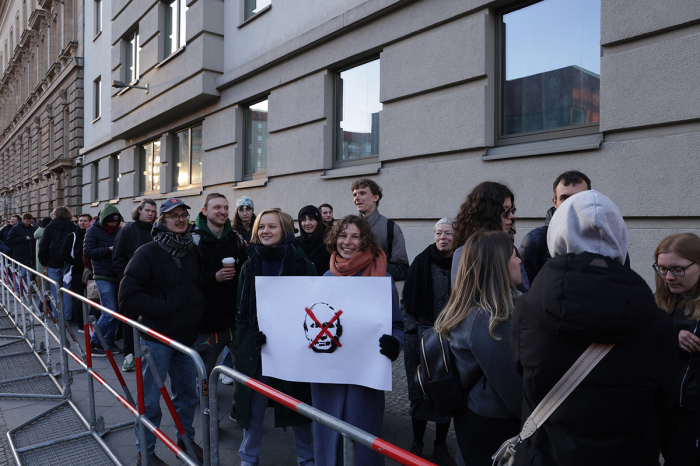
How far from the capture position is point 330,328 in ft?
8.29

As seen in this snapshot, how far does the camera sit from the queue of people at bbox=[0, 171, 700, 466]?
129 centimetres

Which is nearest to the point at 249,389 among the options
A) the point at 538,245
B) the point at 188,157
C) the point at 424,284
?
the point at 424,284

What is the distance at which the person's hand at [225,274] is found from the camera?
3764mm

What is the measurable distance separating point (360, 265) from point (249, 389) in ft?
3.68

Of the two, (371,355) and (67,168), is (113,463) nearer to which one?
(371,355)

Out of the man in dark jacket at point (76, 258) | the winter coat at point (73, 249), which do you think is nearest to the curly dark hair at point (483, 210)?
the man in dark jacket at point (76, 258)

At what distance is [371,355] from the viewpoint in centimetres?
249

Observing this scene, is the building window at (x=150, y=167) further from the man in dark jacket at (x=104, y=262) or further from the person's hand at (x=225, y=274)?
the person's hand at (x=225, y=274)

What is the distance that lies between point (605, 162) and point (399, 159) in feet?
8.15

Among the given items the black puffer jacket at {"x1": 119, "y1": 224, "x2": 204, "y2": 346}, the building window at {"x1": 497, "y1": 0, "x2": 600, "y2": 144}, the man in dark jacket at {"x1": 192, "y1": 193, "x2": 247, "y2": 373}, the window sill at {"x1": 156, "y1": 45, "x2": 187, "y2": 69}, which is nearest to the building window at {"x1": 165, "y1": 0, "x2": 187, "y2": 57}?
the window sill at {"x1": 156, "y1": 45, "x2": 187, "y2": 69}

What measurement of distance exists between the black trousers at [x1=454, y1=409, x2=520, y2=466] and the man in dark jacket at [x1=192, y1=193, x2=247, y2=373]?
2.29m

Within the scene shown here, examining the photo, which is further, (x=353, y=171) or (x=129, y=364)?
(x=353, y=171)

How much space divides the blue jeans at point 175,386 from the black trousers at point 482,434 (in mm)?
2199

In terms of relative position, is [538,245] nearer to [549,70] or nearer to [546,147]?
[546,147]
